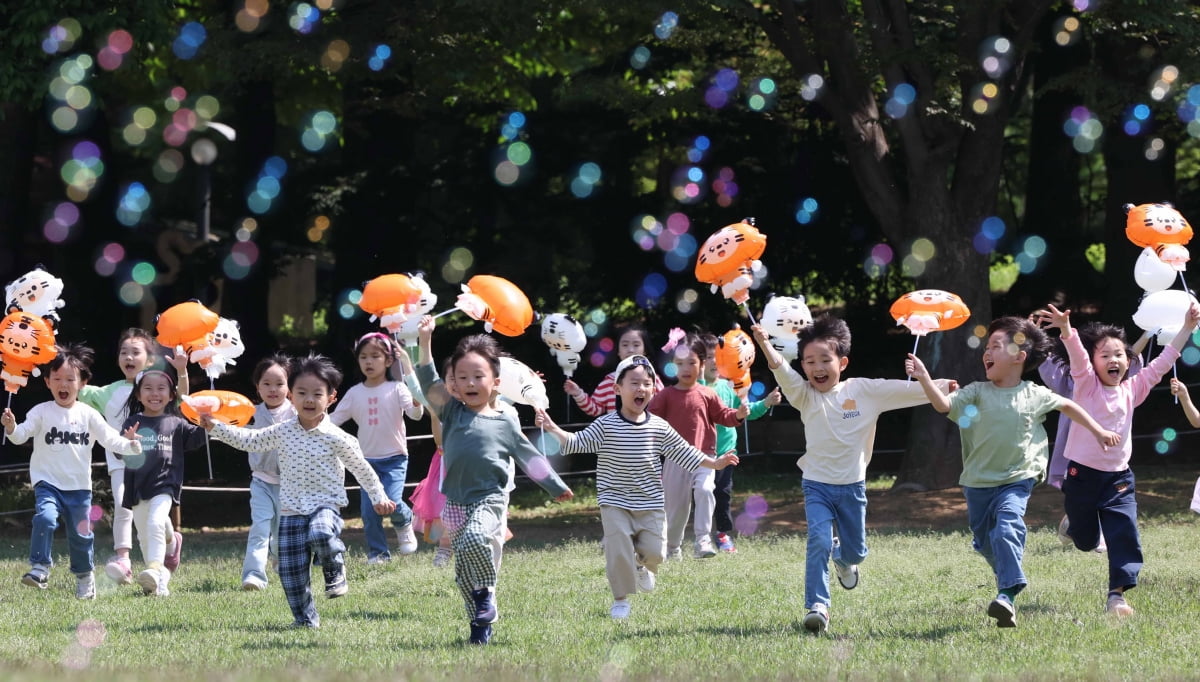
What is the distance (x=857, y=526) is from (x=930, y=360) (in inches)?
350

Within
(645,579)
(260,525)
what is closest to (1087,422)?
(645,579)

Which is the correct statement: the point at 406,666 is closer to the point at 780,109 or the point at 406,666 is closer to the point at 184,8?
the point at 780,109

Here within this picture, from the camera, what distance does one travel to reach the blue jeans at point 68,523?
938 cm

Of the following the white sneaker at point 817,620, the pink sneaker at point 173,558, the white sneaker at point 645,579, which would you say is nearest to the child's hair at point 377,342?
the pink sneaker at point 173,558

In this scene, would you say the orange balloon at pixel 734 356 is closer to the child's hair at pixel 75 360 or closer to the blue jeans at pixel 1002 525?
the blue jeans at pixel 1002 525

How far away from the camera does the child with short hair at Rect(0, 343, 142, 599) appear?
370 inches

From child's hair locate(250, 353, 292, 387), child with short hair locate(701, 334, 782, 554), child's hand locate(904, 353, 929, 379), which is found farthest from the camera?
child with short hair locate(701, 334, 782, 554)

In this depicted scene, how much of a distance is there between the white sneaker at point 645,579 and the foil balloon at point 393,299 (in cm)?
224

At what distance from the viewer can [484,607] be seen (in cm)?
730

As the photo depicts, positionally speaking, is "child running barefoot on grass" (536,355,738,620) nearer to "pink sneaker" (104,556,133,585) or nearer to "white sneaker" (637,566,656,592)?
"white sneaker" (637,566,656,592)

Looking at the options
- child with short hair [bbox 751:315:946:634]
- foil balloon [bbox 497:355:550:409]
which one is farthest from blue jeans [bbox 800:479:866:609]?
foil balloon [bbox 497:355:550:409]

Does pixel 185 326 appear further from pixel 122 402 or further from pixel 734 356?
pixel 734 356

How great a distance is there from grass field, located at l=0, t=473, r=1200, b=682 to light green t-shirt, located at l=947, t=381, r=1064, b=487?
797 millimetres

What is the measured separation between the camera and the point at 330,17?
Answer: 1788 centimetres
